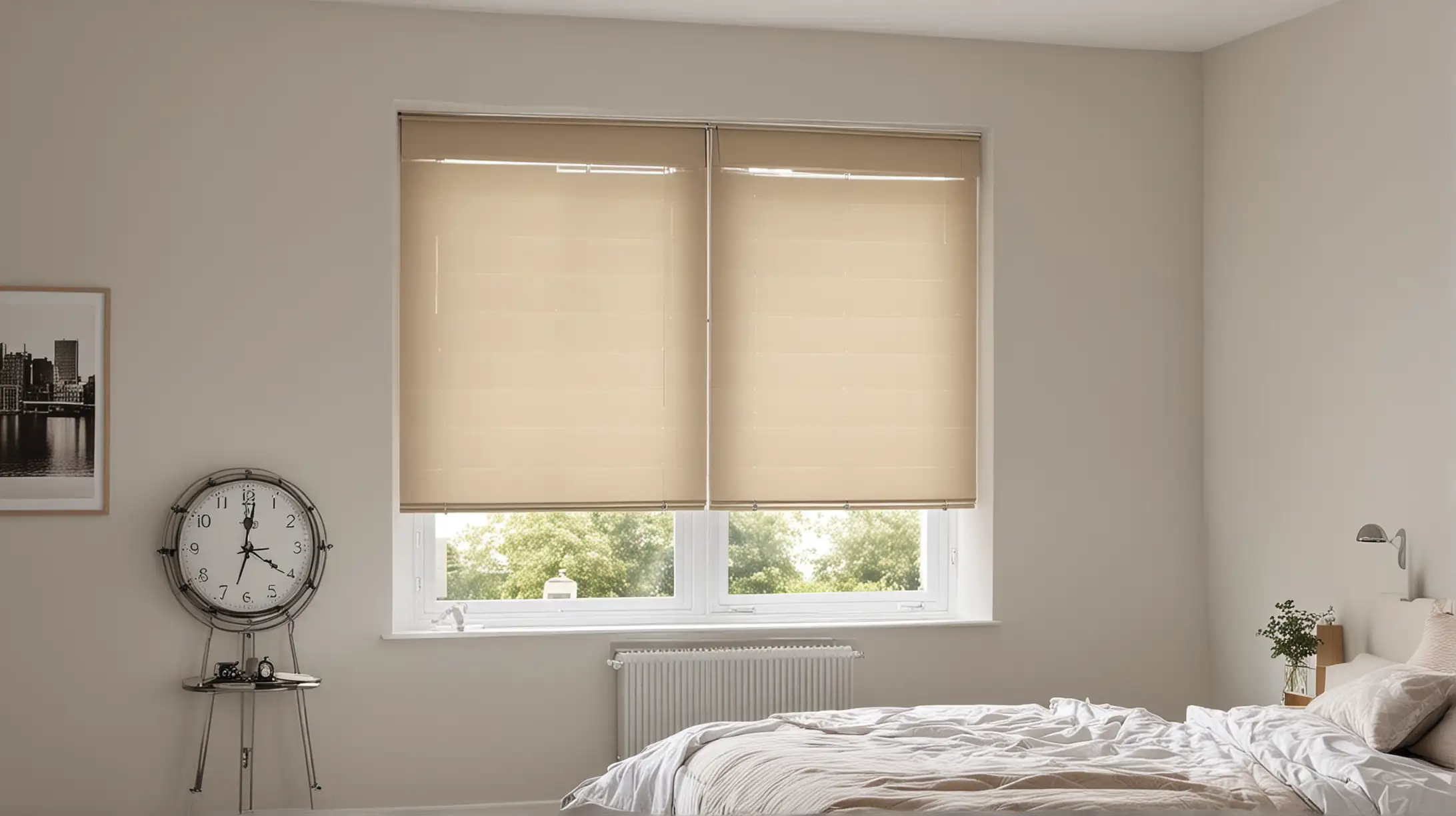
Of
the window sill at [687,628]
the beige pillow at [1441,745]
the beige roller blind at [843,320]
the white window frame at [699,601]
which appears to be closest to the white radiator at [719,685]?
the window sill at [687,628]

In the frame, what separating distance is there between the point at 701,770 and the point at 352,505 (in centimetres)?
175

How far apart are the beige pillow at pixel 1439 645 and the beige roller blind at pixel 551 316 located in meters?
2.32

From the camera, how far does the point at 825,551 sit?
4.59 m

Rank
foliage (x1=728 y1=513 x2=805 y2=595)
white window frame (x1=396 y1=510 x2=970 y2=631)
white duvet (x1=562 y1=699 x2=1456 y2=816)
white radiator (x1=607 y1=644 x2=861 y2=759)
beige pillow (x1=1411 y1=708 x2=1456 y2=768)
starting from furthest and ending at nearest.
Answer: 1. foliage (x1=728 y1=513 x2=805 y2=595)
2. white window frame (x1=396 y1=510 x2=970 y2=631)
3. white radiator (x1=607 y1=644 x2=861 y2=759)
4. beige pillow (x1=1411 y1=708 x2=1456 y2=768)
5. white duvet (x1=562 y1=699 x2=1456 y2=816)

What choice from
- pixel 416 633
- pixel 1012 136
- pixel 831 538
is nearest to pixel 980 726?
pixel 831 538

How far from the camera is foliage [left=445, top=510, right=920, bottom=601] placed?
439 cm

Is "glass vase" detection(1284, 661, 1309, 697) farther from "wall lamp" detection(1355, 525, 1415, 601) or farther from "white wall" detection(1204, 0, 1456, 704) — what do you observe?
"wall lamp" detection(1355, 525, 1415, 601)

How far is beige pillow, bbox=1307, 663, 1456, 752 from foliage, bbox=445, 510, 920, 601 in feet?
6.16

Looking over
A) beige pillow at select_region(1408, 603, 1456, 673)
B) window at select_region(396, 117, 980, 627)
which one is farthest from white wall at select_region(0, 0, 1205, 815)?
beige pillow at select_region(1408, 603, 1456, 673)

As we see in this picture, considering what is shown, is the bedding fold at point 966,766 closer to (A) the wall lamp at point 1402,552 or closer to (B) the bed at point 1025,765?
(B) the bed at point 1025,765

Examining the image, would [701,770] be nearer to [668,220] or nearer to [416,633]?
[416,633]

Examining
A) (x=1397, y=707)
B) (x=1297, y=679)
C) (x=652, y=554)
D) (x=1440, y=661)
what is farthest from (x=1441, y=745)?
(x=652, y=554)

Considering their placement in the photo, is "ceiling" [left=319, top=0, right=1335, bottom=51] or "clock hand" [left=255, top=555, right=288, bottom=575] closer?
"clock hand" [left=255, top=555, right=288, bottom=575]

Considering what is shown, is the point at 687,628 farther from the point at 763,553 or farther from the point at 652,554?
the point at 763,553
